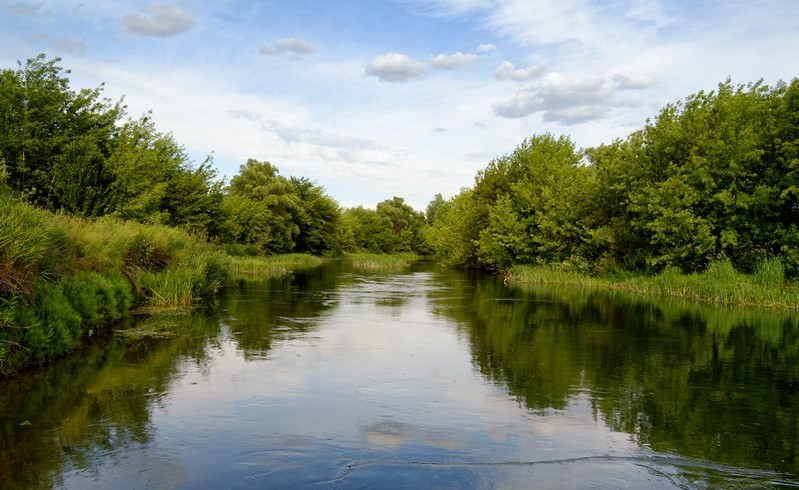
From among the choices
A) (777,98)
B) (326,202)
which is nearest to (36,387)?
(777,98)

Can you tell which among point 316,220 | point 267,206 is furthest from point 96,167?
point 316,220

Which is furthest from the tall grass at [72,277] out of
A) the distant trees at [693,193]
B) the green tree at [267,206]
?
the green tree at [267,206]

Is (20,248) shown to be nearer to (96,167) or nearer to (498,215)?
(96,167)

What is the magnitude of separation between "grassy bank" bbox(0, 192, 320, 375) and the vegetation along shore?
1.9 inches

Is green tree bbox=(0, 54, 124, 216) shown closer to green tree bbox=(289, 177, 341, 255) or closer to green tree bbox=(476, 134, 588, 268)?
green tree bbox=(476, 134, 588, 268)

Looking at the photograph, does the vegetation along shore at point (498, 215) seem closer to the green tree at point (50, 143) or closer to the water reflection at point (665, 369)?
the green tree at point (50, 143)

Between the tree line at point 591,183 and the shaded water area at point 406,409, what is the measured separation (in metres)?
8.45

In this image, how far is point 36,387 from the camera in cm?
1020

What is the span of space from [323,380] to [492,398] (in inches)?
132

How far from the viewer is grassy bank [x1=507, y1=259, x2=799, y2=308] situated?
25359 millimetres

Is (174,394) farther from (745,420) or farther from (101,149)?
(101,149)

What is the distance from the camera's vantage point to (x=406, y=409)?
9594 millimetres

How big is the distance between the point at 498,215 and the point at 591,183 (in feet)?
39.9

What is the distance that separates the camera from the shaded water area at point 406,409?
6.97 m
